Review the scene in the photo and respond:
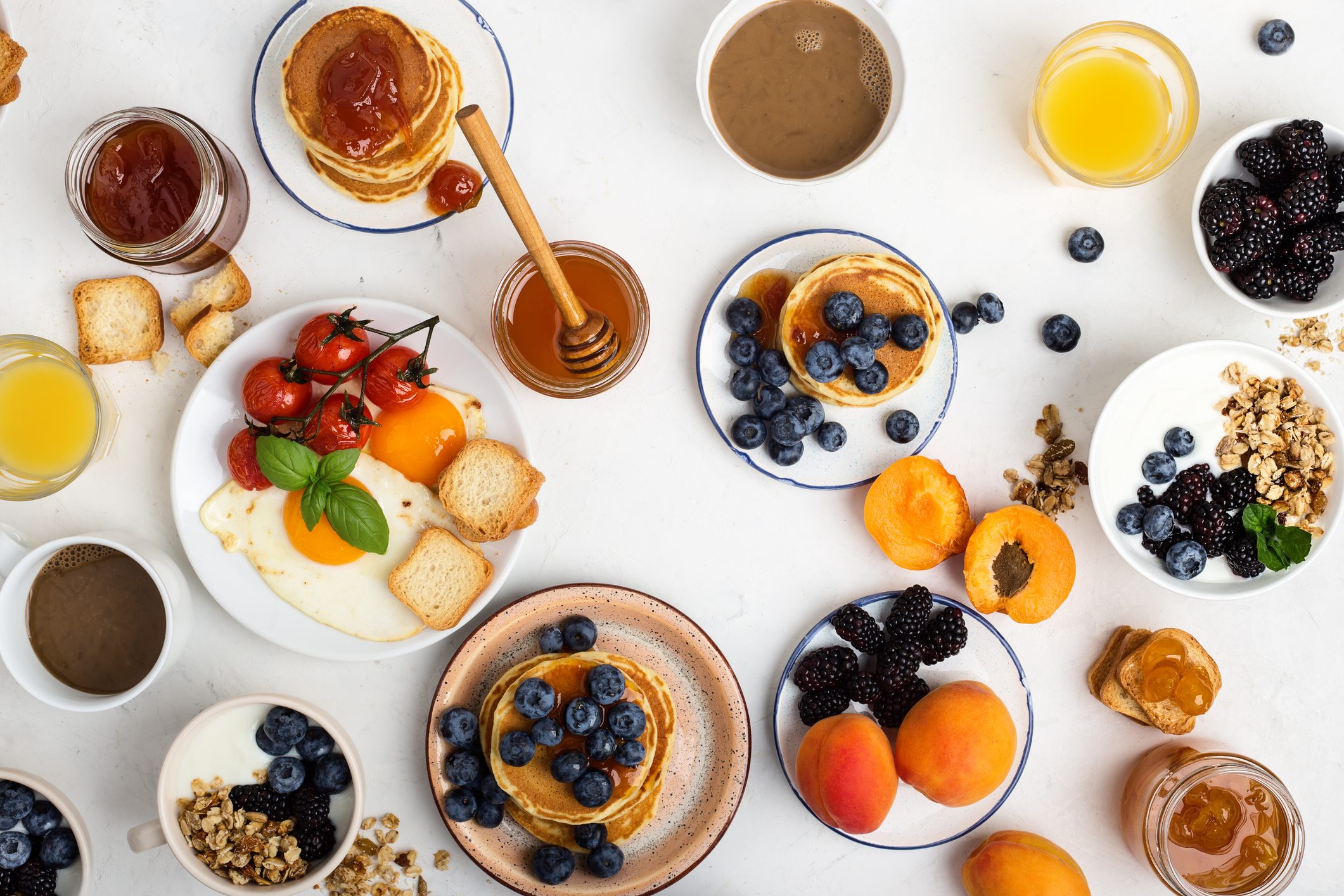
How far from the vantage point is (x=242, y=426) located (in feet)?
5.96

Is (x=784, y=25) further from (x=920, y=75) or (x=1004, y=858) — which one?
(x=1004, y=858)

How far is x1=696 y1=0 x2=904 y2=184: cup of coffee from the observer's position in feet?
5.88

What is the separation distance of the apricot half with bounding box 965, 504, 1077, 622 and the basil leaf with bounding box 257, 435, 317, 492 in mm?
1382

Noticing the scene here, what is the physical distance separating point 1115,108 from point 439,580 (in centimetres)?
179

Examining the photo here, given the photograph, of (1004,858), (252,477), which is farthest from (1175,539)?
(252,477)

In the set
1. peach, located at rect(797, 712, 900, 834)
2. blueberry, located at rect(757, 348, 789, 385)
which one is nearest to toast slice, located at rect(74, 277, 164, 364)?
blueberry, located at rect(757, 348, 789, 385)

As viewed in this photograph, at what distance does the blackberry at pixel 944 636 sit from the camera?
1830 mm

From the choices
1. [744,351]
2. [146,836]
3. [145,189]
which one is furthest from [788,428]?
[146,836]

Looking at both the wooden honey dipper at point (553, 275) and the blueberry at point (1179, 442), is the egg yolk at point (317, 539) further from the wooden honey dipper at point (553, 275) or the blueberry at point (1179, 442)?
the blueberry at point (1179, 442)

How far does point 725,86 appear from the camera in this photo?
5.96 feet

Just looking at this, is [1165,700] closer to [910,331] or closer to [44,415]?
[910,331]

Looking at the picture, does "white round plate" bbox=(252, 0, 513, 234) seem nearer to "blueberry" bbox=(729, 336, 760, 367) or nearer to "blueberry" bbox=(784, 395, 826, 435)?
"blueberry" bbox=(729, 336, 760, 367)

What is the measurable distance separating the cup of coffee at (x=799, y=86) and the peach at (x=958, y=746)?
1.14m

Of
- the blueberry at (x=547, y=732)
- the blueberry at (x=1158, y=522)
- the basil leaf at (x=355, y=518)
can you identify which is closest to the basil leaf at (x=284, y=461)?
the basil leaf at (x=355, y=518)
